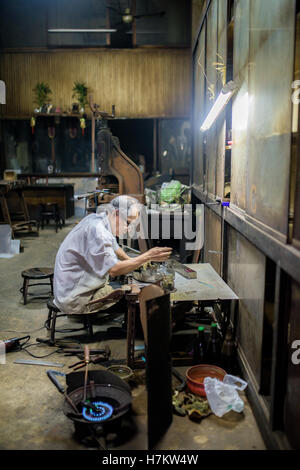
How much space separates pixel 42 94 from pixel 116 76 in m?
2.43

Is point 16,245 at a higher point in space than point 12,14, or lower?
lower

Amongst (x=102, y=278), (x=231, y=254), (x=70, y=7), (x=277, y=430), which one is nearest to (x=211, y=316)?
(x=231, y=254)

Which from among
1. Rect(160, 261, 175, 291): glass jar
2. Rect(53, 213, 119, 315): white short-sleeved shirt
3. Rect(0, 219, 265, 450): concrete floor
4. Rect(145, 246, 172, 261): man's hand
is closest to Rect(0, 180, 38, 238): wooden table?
Rect(0, 219, 265, 450): concrete floor

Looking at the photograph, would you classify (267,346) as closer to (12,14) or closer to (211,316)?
(211,316)

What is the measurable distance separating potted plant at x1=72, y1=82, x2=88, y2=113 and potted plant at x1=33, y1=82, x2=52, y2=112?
0.87 meters

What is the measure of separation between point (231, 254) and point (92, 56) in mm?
10966

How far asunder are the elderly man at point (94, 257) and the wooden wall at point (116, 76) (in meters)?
9.93

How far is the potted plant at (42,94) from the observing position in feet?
43.7

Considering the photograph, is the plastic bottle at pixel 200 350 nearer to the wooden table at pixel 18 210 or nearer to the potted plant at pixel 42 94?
the wooden table at pixel 18 210

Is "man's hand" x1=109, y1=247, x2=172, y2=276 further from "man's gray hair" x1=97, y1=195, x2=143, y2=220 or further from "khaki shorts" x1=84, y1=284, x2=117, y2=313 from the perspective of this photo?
"khaki shorts" x1=84, y1=284, x2=117, y2=313

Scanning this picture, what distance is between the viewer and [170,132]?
1352 centimetres

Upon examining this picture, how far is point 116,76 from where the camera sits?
1341 cm

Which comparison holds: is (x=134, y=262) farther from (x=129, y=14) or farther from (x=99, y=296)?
(x=129, y=14)

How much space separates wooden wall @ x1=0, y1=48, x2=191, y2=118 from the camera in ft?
43.8
